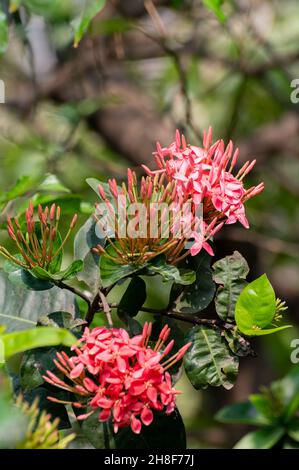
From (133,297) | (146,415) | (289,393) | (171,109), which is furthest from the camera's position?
(171,109)

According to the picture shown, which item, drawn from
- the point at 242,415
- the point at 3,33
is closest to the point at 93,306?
the point at 242,415

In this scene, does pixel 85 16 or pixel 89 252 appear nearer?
pixel 89 252

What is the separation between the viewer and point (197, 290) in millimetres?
711

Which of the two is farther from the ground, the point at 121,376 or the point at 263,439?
the point at 121,376

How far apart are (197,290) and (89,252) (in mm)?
123

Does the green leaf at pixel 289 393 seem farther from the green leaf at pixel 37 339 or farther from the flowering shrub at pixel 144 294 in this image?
the green leaf at pixel 37 339

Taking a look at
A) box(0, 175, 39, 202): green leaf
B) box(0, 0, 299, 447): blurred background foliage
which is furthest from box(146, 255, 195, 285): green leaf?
box(0, 0, 299, 447): blurred background foliage

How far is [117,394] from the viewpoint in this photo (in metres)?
0.61

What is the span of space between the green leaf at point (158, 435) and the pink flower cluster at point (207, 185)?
17 cm

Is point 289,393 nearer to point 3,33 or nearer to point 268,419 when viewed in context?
point 268,419

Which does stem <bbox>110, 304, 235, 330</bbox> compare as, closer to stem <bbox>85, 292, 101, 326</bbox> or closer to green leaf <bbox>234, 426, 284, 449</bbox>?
stem <bbox>85, 292, 101, 326</bbox>

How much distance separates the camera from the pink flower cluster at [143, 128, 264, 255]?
0.66 metres

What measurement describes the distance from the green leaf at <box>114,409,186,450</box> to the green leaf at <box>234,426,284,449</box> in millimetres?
300

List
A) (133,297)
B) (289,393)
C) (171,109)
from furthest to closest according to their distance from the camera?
(171,109)
(289,393)
(133,297)
